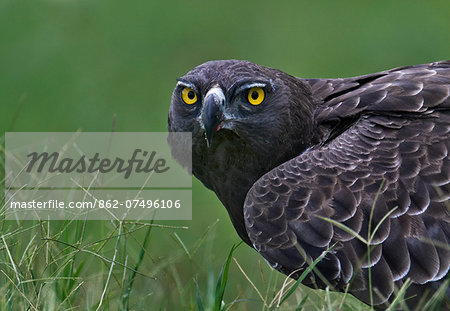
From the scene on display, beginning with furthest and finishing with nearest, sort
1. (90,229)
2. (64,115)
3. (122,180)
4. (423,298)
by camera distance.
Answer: (64,115)
(90,229)
(122,180)
(423,298)

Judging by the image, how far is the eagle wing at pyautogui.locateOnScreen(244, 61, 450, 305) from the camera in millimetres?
5547

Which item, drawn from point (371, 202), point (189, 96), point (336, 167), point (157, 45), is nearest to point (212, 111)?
point (189, 96)

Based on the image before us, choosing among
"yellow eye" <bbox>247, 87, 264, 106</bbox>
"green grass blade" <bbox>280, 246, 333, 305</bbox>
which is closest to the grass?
"green grass blade" <bbox>280, 246, 333, 305</bbox>

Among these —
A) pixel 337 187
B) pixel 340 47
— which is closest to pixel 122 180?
pixel 337 187

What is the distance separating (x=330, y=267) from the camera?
5.59 m

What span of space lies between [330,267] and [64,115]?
7370 millimetres

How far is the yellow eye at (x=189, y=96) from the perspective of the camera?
20.3 feet

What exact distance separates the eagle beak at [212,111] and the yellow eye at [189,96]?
0.23 metres

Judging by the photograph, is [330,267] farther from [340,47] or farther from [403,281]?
[340,47]

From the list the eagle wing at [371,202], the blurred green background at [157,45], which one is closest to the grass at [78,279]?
the eagle wing at [371,202]

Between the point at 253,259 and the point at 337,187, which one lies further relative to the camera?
the point at 253,259

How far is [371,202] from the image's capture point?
18.4 feet

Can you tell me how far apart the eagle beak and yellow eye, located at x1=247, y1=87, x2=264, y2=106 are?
0.88 feet

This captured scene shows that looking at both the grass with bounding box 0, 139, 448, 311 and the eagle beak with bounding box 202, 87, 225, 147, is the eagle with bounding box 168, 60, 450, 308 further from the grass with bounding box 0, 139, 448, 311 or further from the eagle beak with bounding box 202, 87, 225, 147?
the grass with bounding box 0, 139, 448, 311
